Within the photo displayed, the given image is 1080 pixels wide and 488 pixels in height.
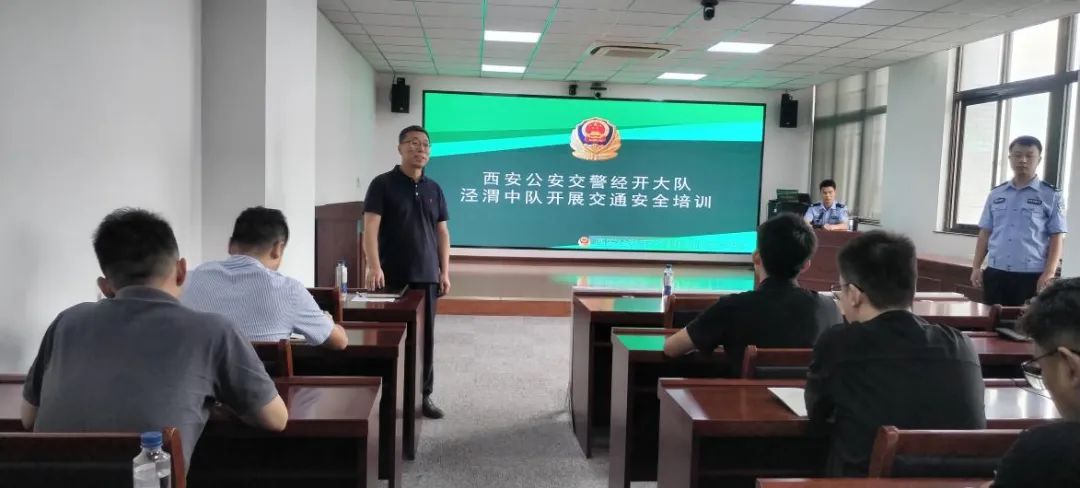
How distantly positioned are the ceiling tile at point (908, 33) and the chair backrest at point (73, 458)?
21.8 feet

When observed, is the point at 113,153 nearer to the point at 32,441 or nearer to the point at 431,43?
the point at 32,441

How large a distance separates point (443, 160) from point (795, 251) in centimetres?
750

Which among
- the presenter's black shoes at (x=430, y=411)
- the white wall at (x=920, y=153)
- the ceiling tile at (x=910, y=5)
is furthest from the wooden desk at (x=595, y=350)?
the white wall at (x=920, y=153)

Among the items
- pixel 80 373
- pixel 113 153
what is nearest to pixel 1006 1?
pixel 113 153

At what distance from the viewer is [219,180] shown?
3371 millimetres

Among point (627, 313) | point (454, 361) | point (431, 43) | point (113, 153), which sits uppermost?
point (431, 43)

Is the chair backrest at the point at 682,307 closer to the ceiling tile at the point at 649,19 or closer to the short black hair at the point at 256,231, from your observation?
the short black hair at the point at 256,231

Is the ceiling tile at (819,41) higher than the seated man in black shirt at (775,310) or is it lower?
higher

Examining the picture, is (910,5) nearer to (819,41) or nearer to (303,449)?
(819,41)

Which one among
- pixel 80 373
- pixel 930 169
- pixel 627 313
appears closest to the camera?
pixel 80 373

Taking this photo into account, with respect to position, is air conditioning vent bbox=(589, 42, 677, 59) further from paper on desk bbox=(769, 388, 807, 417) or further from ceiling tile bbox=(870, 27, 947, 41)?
paper on desk bbox=(769, 388, 807, 417)

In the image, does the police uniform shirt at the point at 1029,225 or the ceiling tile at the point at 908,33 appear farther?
the ceiling tile at the point at 908,33

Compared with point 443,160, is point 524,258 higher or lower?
lower

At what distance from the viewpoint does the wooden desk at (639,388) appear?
2.44m
